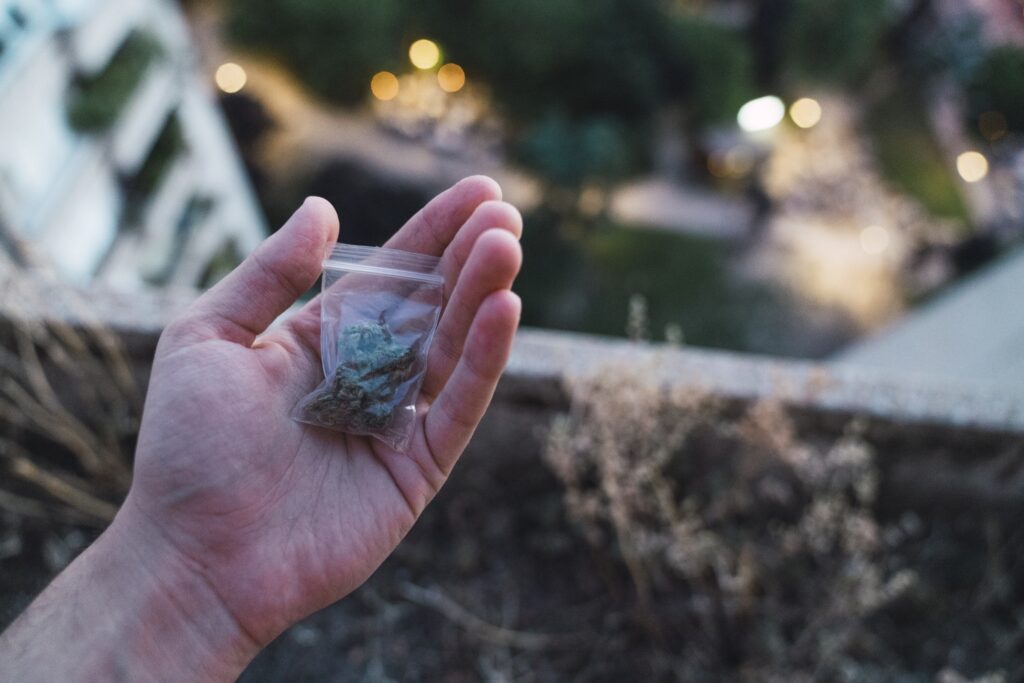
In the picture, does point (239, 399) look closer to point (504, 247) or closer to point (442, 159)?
point (504, 247)

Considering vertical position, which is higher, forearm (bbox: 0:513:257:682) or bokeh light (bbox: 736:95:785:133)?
forearm (bbox: 0:513:257:682)

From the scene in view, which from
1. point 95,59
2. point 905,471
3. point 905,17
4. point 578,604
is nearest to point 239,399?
point 578,604

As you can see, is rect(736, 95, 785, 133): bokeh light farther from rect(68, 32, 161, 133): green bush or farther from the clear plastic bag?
the clear plastic bag

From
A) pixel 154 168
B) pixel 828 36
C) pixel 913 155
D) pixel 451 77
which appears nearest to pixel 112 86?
pixel 154 168

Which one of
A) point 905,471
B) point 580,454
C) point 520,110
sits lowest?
point 520,110

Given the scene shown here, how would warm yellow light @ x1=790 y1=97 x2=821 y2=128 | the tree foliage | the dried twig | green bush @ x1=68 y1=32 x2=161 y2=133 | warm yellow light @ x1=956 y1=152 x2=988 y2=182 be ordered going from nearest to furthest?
the dried twig → green bush @ x1=68 y1=32 x2=161 y2=133 → the tree foliage → warm yellow light @ x1=956 y1=152 x2=988 y2=182 → warm yellow light @ x1=790 y1=97 x2=821 y2=128

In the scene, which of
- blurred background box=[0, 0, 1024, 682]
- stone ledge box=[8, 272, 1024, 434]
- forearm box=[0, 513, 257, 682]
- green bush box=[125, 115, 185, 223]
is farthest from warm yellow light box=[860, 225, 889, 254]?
forearm box=[0, 513, 257, 682]
